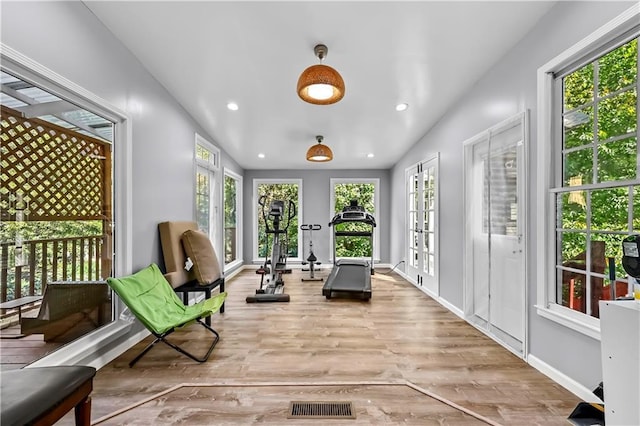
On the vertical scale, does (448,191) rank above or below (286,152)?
below

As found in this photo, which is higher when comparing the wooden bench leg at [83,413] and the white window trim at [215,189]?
the white window trim at [215,189]

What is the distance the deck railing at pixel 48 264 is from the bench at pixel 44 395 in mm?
→ 716

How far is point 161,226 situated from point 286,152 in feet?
10.4

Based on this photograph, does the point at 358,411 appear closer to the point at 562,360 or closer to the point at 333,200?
the point at 562,360

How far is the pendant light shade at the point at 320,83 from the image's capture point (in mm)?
2211

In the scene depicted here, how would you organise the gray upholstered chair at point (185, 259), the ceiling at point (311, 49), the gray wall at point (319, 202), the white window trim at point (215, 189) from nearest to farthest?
the ceiling at point (311, 49), the gray upholstered chair at point (185, 259), the white window trim at point (215, 189), the gray wall at point (319, 202)

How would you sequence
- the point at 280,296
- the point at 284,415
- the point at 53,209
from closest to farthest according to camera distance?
1. the point at 284,415
2. the point at 53,209
3. the point at 280,296

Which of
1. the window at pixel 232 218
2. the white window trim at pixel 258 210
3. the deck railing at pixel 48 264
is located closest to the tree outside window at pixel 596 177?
the deck railing at pixel 48 264

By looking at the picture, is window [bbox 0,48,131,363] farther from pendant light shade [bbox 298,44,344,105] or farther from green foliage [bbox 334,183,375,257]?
green foliage [bbox 334,183,375,257]

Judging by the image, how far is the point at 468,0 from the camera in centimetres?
209

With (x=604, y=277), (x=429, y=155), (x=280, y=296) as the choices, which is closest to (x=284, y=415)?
(x=604, y=277)

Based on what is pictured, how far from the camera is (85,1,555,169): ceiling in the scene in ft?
7.19

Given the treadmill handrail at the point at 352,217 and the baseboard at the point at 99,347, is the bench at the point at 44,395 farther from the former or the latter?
the treadmill handrail at the point at 352,217

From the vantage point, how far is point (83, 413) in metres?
1.48
